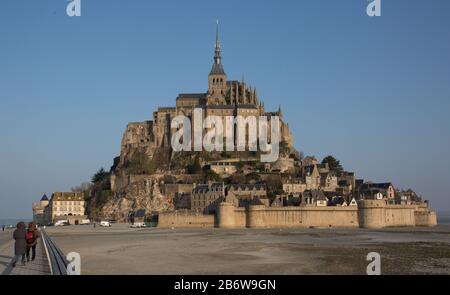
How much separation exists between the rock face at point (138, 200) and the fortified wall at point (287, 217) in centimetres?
968

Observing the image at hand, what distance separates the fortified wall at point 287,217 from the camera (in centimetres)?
6750

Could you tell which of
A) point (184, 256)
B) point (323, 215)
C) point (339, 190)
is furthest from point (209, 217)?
point (184, 256)

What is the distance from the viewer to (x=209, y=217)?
6906 centimetres

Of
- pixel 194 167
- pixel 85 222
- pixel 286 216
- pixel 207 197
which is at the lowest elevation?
pixel 85 222

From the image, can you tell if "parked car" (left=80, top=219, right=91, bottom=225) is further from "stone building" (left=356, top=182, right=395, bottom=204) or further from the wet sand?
the wet sand

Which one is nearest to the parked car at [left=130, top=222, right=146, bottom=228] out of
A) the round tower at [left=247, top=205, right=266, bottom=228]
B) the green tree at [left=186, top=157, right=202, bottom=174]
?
the round tower at [left=247, top=205, right=266, bottom=228]

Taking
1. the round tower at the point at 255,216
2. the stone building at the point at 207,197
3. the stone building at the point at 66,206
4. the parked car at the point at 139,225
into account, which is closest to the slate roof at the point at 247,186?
the stone building at the point at 207,197

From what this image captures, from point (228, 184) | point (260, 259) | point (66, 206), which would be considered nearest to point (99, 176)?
point (66, 206)

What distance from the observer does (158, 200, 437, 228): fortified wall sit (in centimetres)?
6750

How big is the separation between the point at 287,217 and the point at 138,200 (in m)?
23.1

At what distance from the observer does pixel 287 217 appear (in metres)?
68.7

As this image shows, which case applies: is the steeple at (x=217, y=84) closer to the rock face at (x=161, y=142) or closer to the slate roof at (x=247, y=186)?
the rock face at (x=161, y=142)

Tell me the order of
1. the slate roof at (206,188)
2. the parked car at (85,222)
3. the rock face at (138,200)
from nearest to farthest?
1. the slate roof at (206,188)
2. the rock face at (138,200)
3. the parked car at (85,222)

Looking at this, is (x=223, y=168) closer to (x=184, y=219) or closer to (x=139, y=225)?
(x=184, y=219)
